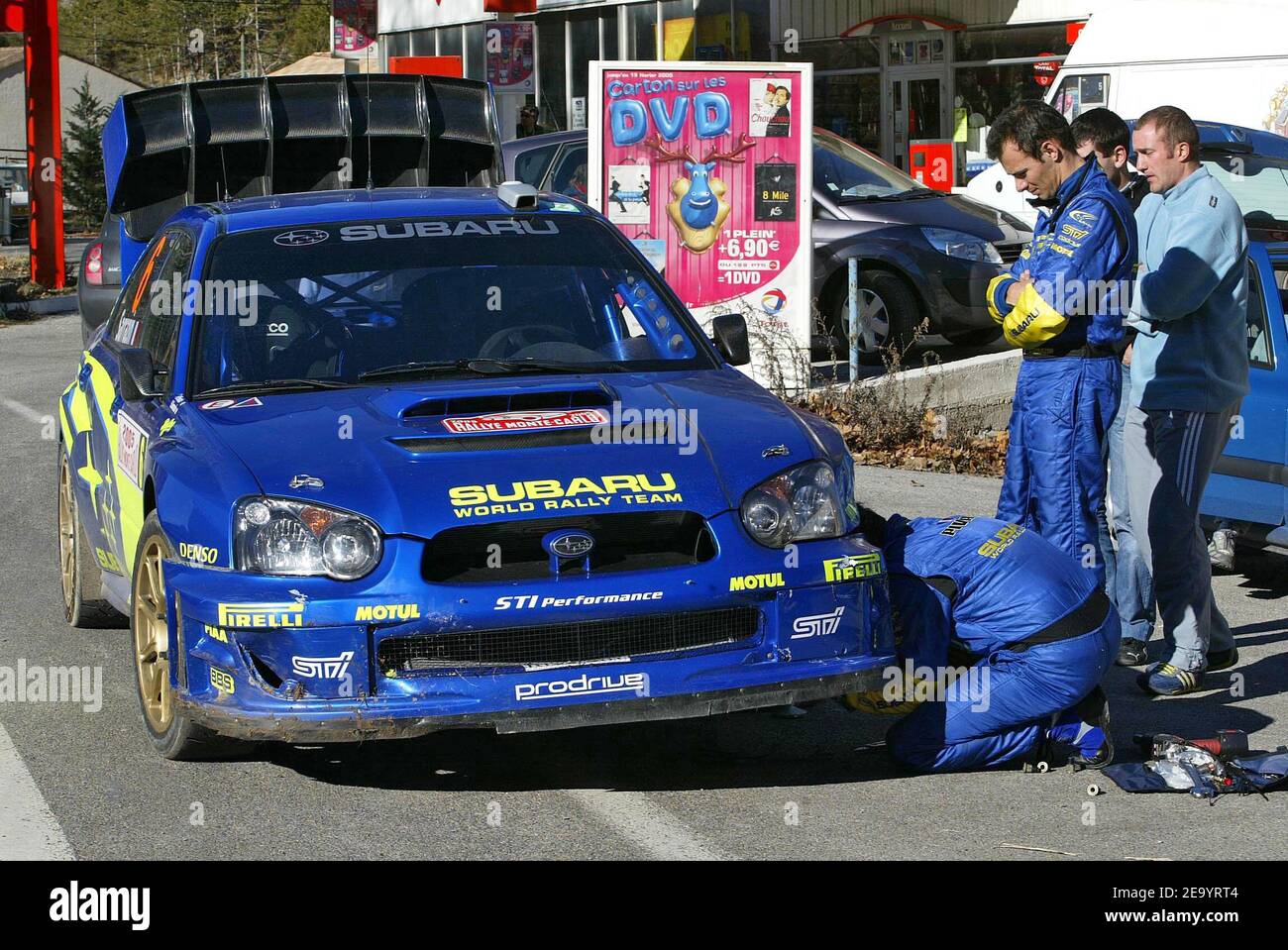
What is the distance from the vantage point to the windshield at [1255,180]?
1104 centimetres

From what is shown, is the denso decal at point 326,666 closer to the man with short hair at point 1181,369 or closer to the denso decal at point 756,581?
the denso decal at point 756,581

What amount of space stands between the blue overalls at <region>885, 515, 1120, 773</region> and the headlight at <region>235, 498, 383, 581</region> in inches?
65.2

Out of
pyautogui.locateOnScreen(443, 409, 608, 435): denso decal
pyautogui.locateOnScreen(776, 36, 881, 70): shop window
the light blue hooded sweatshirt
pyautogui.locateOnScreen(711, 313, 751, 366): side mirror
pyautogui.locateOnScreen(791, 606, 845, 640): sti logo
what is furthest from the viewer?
pyautogui.locateOnScreen(776, 36, 881, 70): shop window

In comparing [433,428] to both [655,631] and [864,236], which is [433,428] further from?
[864,236]

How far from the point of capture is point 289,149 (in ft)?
40.1

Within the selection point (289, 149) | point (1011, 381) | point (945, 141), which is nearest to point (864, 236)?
point (1011, 381)

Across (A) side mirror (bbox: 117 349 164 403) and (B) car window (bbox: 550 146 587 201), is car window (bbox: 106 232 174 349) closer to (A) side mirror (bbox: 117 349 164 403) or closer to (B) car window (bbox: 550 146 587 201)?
(A) side mirror (bbox: 117 349 164 403)

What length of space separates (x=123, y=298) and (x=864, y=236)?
7.36m

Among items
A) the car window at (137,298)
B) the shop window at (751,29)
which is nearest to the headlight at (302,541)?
the car window at (137,298)

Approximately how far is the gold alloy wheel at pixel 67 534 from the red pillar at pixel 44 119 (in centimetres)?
1766

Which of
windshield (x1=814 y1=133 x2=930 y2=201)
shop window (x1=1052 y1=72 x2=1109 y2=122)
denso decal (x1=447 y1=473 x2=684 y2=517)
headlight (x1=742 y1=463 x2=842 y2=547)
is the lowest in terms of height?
headlight (x1=742 y1=463 x2=842 y2=547)

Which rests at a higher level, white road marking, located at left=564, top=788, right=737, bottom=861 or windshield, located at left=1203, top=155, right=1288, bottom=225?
windshield, located at left=1203, top=155, right=1288, bottom=225

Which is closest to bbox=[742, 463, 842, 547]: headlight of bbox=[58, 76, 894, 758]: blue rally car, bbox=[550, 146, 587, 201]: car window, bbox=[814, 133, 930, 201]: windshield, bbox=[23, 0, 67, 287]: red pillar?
bbox=[58, 76, 894, 758]: blue rally car

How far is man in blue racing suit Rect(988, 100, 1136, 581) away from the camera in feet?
19.0
